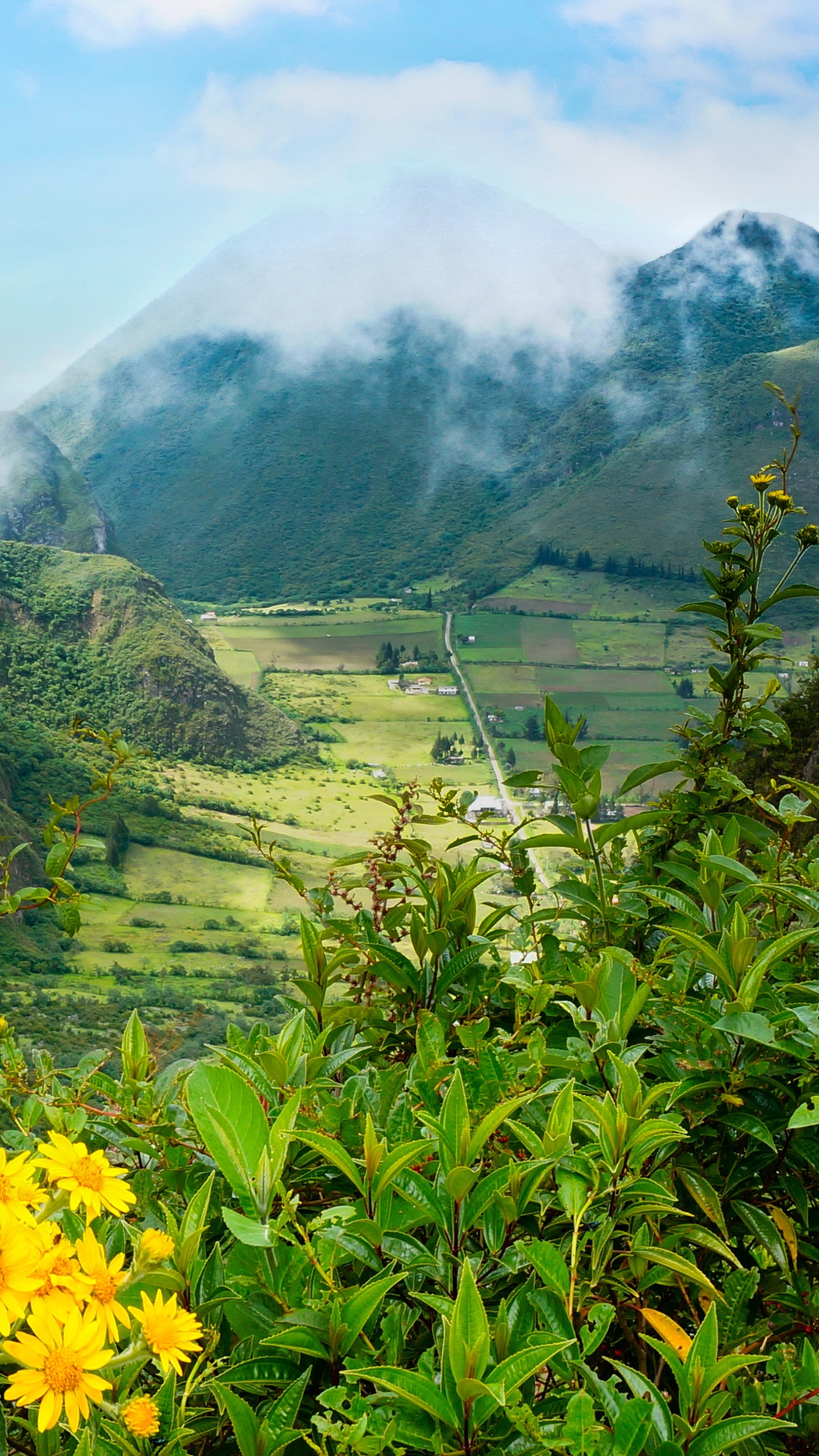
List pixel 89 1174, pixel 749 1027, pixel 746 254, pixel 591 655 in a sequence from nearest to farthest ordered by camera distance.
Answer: pixel 89 1174, pixel 749 1027, pixel 591 655, pixel 746 254

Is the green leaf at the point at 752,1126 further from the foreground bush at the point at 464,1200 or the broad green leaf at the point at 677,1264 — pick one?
the broad green leaf at the point at 677,1264

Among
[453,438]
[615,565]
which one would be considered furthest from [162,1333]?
[453,438]

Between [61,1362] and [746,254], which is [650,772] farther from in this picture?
[746,254]

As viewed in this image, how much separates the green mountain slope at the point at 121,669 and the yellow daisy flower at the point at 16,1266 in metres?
90.6

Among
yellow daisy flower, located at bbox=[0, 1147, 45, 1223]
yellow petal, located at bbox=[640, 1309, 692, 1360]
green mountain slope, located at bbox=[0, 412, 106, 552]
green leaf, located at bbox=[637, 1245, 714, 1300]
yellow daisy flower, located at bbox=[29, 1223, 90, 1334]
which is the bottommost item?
yellow petal, located at bbox=[640, 1309, 692, 1360]

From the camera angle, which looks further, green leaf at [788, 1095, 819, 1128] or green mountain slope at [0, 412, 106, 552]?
green mountain slope at [0, 412, 106, 552]

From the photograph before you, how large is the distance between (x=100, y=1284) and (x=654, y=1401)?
422mm

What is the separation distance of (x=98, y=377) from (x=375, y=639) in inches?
3975

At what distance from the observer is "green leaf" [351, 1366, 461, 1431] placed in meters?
0.68

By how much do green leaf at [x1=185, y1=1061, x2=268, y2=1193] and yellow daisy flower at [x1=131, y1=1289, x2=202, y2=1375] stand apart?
0.19 metres

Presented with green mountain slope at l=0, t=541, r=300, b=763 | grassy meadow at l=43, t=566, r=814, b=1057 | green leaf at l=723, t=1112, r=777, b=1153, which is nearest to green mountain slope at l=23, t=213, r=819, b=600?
grassy meadow at l=43, t=566, r=814, b=1057

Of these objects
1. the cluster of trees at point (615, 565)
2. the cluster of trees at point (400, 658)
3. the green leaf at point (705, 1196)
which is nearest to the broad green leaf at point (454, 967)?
the green leaf at point (705, 1196)

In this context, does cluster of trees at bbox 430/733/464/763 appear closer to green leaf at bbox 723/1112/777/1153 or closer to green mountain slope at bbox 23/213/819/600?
green mountain slope at bbox 23/213/819/600

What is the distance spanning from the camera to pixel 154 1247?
2.22 ft
